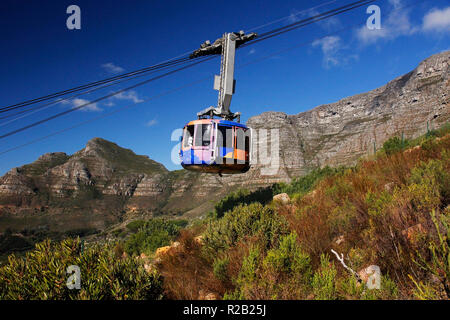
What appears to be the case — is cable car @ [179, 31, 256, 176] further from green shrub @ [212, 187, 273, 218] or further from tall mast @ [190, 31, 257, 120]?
green shrub @ [212, 187, 273, 218]

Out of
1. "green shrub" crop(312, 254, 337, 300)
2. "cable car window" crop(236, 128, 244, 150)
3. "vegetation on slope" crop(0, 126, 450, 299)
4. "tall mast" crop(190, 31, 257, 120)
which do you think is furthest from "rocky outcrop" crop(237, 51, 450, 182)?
"green shrub" crop(312, 254, 337, 300)

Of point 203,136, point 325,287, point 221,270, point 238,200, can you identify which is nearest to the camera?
point 325,287

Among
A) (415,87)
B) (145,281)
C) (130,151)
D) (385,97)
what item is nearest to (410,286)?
(145,281)

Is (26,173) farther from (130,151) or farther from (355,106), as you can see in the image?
(355,106)

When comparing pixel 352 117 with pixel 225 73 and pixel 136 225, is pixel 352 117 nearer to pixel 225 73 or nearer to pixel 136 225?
pixel 136 225

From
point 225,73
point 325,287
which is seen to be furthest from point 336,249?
point 225,73

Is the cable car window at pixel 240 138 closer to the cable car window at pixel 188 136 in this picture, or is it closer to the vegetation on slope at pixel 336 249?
the cable car window at pixel 188 136
